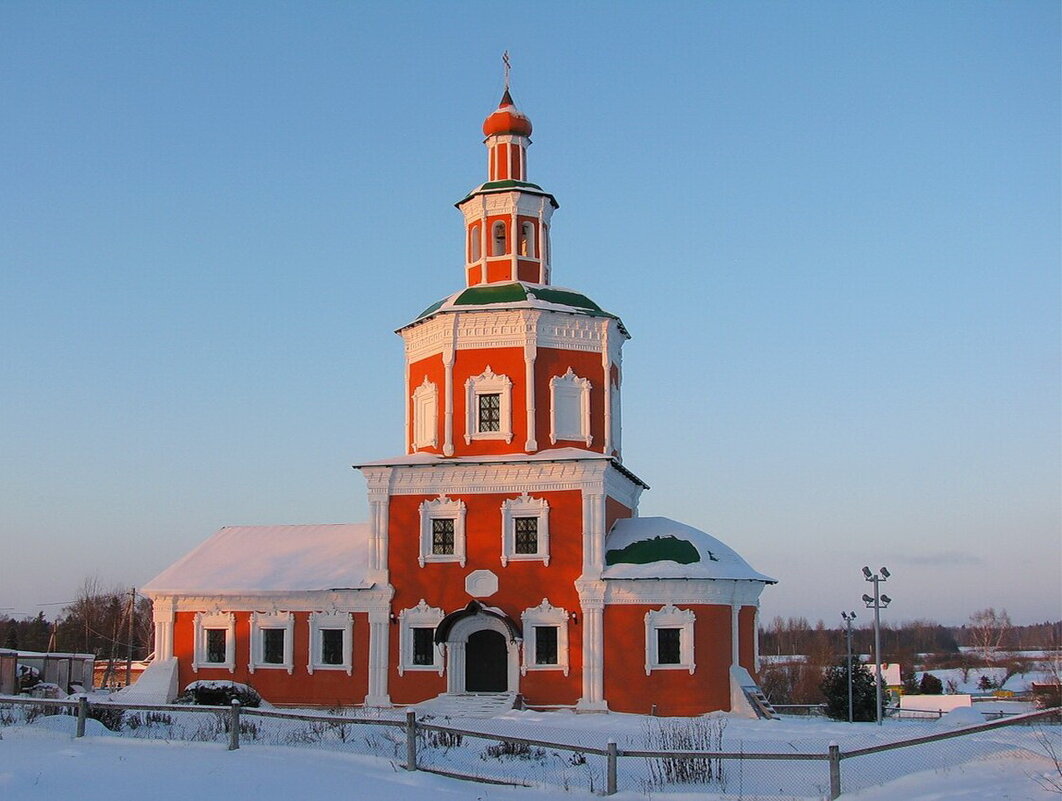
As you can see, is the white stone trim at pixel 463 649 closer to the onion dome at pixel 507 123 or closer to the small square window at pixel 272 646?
the small square window at pixel 272 646

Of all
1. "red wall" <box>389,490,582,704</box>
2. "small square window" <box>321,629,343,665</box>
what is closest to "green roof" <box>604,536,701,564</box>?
"red wall" <box>389,490,582,704</box>

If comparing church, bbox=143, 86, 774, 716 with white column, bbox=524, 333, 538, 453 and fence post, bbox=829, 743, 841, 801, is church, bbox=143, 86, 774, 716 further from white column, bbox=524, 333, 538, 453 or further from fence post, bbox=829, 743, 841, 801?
fence post, bbox=829, 743, 841, 801

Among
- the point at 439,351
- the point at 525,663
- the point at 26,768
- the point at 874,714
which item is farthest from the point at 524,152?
the point at 26,768

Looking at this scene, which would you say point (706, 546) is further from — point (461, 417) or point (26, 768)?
point (26, 768)

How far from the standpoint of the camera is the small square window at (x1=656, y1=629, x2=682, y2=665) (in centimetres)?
2975

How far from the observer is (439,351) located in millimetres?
33219

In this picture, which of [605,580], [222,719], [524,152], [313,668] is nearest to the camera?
[222,719]

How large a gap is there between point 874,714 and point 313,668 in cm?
1727

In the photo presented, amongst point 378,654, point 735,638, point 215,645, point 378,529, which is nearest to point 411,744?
point 378,654

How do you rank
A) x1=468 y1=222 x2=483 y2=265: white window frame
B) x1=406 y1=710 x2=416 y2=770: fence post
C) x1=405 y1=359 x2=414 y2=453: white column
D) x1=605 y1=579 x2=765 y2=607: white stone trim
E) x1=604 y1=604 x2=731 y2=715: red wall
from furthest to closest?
x1=468 y1=222 x2=483 y2=265: white window frame → x1=405 y1=359 x2=414 y2=453: white column → x1=605 y1=579 x2=765 y2=607: white stone trim → x1=604 y1=604 x2=731 y2=715: red wall → x1=406 y1=710 x2=416 y2=770: fence post

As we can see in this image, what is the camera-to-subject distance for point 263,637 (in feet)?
109

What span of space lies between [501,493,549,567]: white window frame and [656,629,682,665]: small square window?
11.3ft

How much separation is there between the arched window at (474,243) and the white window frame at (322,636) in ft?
36.0

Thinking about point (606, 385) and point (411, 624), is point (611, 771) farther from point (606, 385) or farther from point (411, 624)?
point (606, 385)
